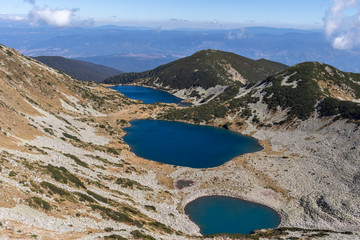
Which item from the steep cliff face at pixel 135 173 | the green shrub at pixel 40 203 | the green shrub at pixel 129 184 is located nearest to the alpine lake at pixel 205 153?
the steep cliff face at pixel 135 173

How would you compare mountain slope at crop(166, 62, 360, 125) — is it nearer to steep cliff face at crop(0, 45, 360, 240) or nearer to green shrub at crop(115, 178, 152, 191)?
steep cliff face at crop(0, 45, 360, 240)

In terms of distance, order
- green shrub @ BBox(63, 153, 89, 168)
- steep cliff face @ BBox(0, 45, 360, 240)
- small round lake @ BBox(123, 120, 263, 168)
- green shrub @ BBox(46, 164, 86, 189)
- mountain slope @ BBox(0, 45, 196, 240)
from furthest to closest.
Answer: small round lake @ BBox(123, 120, 263, 168) < green shrub @ BBox(63, 153, 89, 168) < green shrub @ BBox(46, 164, 86, 189) < steep cliff face @ BBox(0, 45, 360, 240) < mountain slope @ BBox(0, 45, 196, 240)

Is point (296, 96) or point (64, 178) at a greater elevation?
point (296, 96)

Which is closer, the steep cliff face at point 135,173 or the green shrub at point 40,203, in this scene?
the green shrub at point 40,203

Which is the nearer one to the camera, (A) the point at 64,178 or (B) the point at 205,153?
(A) the point at 64,178

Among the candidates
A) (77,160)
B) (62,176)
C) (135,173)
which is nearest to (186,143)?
(135,173)

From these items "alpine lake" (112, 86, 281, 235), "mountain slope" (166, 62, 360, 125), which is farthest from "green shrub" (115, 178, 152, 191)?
"mountain slope" (166, 62, 360, 125)

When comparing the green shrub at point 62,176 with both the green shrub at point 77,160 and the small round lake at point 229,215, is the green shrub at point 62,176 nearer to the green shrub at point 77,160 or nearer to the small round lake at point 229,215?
the green shrub at point 77,160

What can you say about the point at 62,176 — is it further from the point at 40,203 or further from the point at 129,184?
the point at 129,184
